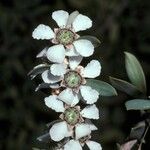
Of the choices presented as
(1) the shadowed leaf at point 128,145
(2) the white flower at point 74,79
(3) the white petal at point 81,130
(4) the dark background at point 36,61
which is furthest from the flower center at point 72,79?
(4) the dark background at point 36,61

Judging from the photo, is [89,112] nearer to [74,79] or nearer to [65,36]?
[74,79]

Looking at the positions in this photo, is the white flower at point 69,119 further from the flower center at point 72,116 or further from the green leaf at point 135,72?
the green leaf at point 135,72

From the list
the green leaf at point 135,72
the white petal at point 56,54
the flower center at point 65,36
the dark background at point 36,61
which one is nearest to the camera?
the white petal at point 56,54

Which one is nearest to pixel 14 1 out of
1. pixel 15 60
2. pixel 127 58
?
pixel 15 60

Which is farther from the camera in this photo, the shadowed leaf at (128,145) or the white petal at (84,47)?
the shadowed leaf at (128,145)

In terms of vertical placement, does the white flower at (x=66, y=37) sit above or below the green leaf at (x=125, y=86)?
above

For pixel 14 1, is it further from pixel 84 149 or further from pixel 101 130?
pixel 84 149
